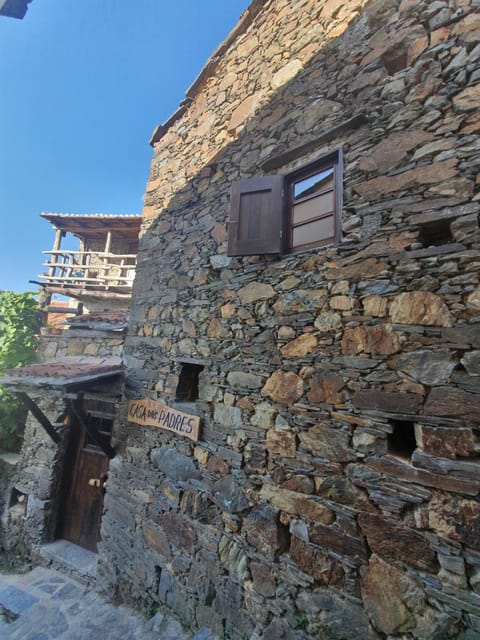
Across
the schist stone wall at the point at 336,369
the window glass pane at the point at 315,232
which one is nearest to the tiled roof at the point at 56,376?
the schist stone wall at the point at 336,369

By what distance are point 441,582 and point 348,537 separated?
0.55m

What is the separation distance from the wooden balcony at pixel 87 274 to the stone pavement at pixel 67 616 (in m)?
6.16

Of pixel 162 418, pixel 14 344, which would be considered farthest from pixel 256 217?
pixel 14 344

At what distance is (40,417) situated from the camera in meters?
4.68

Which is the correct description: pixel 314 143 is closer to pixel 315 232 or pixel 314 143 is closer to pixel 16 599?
pixel 315 232

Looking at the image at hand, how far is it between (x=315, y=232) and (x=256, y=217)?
0.67 metres

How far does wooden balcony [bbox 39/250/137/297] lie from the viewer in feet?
27.4

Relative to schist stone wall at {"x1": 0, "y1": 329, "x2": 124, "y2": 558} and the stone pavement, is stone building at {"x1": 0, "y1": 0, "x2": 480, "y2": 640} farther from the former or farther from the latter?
schist stone wall at {"x1": 0, "y1": 329, "x2": 124, "y2": 558}

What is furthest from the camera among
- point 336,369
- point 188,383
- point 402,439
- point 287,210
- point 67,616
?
point 188,383

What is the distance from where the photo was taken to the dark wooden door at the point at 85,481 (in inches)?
190

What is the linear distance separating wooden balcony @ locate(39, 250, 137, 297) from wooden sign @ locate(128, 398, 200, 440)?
16.4ft

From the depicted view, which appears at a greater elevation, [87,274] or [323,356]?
[87,274]

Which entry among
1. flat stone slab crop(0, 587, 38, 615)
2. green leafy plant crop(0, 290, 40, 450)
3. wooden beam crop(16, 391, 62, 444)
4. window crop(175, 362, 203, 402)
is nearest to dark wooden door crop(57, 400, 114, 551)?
wooden beam crop(16, 391, 62, 444)

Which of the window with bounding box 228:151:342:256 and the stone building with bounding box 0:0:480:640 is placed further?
the window with bounding box 228:151:342:256
